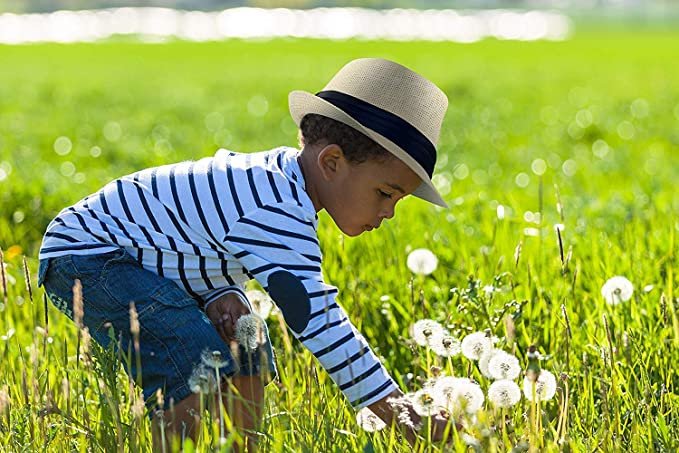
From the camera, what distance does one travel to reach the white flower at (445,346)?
2521 millimetres

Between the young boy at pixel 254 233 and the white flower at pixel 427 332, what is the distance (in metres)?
0.19

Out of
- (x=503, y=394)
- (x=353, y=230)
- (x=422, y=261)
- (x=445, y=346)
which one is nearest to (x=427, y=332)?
(x=445, y=346)

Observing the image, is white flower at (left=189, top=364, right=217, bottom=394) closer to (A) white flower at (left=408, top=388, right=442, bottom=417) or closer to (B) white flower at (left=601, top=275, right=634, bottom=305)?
(A) white flower at (left=408, top=388, right=442, bottom=417)

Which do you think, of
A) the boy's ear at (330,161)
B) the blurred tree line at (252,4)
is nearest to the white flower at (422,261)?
the boy's ear at (330,161)

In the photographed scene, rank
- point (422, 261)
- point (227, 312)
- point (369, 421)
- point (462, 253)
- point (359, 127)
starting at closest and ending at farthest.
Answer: point (369, 421), point (359, 127), point (227, 312), point (422, 261), point (462, 253)

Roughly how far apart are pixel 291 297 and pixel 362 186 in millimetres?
368

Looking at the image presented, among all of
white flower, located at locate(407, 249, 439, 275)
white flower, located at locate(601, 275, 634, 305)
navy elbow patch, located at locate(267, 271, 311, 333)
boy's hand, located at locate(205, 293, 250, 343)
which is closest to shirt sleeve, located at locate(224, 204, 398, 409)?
navy elbow patch, located at locate(267, 271, 311, 333)

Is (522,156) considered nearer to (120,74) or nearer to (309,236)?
(309,236)

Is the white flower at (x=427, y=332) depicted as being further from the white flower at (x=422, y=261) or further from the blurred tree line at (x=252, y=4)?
the blurred tree line at (x=252, y=4)

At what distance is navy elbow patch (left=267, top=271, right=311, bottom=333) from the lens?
8.87 feet

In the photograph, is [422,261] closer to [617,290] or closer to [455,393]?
[617,290]

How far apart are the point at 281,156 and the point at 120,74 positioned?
21.7m

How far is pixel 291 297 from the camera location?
2721 mm

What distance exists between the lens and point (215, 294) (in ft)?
10.4
